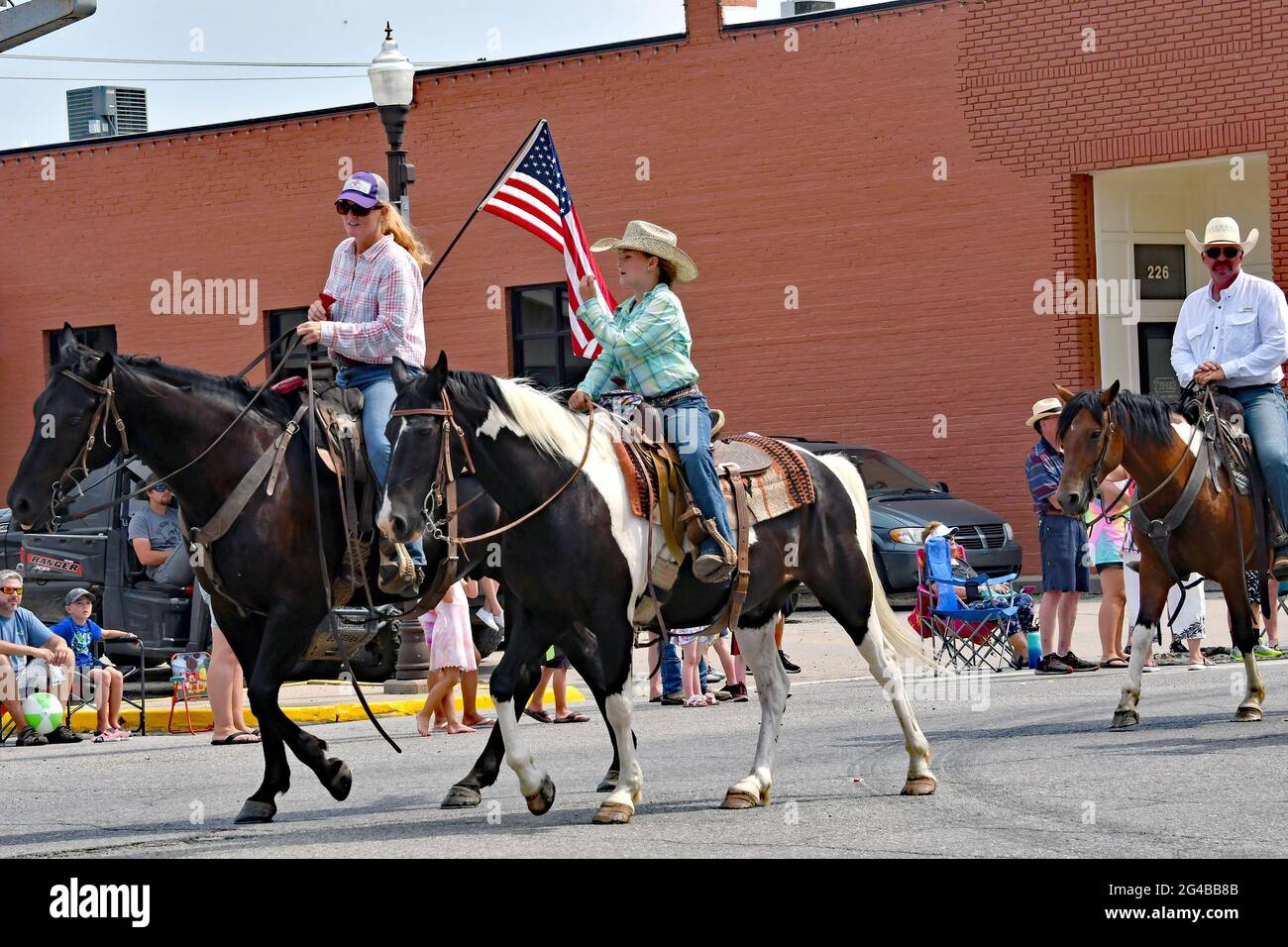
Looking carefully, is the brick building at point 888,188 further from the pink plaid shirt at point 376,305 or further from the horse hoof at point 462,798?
the horse hoof at point 462,798

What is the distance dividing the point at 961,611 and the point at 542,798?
9.10m

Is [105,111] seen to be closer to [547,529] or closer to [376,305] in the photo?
[376,305]

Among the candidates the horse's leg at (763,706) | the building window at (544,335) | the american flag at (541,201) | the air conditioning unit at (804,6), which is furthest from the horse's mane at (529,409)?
the air conditioning unit at (804,6)

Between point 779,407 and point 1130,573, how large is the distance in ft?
46.6

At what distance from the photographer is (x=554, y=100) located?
33.1 meters

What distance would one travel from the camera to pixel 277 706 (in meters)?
9.97

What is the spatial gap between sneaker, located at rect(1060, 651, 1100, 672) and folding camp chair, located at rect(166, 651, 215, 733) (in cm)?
735

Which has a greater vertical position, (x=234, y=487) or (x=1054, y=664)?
(x=234, y=487)

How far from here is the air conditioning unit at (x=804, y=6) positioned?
34062 millimetres

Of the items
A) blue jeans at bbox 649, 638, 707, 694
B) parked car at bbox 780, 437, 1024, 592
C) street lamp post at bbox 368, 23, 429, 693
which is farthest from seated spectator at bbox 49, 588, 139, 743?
parked car at bbox 780, 437, 1024, 592

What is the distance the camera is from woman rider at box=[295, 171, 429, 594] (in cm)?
1048

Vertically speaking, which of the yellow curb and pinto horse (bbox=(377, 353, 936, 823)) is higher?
A: pinto horse (bbox=(377, 353, 936, 823))

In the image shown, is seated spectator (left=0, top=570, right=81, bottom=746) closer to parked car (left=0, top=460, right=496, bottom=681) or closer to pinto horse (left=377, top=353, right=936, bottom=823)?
parked car (left=0, top=460, right=496, bottom=681)

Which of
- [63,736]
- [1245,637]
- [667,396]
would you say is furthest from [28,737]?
[1245,637]
